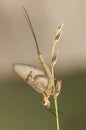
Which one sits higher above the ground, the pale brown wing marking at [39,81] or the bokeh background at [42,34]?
the bokeh background at [42,34]

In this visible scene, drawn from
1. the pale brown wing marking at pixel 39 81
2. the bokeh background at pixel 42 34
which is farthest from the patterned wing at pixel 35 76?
the bokeh background at pixel 42 34

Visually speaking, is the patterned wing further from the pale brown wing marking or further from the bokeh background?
the bokeh background

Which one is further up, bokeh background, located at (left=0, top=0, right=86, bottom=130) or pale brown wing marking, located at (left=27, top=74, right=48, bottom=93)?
bokeh background, located at (left=0, top=0, right=86, bottom=130)

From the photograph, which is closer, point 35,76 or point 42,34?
point 35,76

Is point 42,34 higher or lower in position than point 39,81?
higher

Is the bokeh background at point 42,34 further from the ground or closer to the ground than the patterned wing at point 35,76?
further from the ground

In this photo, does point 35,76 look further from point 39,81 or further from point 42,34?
point 42,34

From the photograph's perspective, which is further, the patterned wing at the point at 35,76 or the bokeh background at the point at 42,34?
the bokeh background at the point at 42,34

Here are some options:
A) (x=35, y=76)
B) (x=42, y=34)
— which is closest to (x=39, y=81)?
(x=35, y=76)

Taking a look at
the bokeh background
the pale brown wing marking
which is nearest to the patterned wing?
the pale brown wing marking

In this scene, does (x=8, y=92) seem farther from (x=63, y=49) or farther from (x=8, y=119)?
(x=63, y=49)

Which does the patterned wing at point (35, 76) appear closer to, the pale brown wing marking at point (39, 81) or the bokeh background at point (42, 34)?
the pale brown wing marking at point (39, 81)
